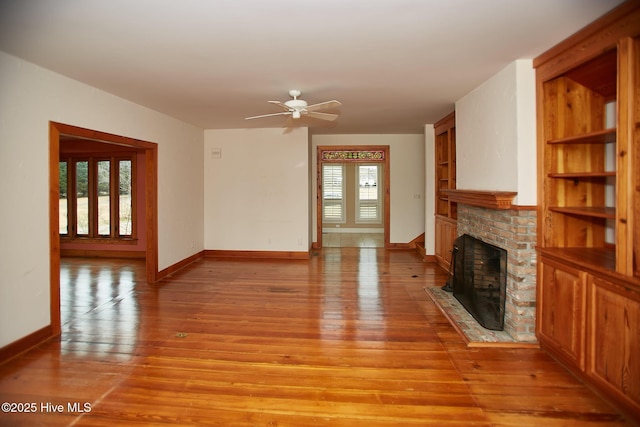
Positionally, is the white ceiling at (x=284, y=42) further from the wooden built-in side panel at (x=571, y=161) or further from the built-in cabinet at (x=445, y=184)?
the built-in cabinet at (x=445, y=184)

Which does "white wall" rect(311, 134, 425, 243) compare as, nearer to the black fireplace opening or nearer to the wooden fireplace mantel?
the black fireplace opening

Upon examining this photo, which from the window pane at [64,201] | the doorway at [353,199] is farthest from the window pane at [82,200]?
the doorway at [353,199]

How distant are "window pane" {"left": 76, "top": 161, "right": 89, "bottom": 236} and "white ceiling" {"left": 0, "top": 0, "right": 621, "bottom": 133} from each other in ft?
13.0

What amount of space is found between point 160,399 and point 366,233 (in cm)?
869

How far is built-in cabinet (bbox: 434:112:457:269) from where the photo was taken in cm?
564

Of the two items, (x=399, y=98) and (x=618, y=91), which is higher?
(x=399, y=98)

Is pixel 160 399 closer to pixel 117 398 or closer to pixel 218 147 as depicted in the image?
pixel 117 398

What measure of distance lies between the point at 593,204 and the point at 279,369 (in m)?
2.81

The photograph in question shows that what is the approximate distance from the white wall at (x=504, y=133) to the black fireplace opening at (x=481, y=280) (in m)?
0.62

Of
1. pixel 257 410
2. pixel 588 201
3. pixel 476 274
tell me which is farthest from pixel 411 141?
pixel 257 410

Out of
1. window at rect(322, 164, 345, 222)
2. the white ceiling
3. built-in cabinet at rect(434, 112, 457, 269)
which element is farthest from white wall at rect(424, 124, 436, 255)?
window at rect(322, 164, 345, 222)

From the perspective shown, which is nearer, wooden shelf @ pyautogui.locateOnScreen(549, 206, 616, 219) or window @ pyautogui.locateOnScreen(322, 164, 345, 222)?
wooden shelf @ pyautogui.locateOnScreen(549, 206, 616, 219)

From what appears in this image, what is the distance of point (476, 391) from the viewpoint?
8.02ft

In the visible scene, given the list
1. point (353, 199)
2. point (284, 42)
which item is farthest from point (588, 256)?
point (353, 199)
